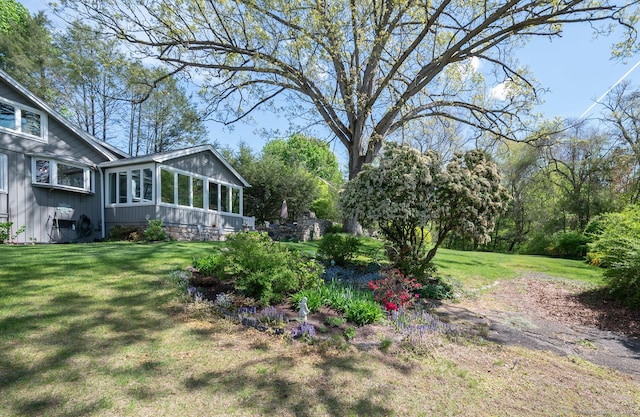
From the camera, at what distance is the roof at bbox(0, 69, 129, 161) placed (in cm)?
1098

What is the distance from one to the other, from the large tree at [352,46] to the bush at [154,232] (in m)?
5.38

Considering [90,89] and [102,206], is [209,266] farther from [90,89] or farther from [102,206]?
[90,89]

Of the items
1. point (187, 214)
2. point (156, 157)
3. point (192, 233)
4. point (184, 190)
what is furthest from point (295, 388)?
point (184, 190)

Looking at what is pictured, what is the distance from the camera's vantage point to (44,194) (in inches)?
464

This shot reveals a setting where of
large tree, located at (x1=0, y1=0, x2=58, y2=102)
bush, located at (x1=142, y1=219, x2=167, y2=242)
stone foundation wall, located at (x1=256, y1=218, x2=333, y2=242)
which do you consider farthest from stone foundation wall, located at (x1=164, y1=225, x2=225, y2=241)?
large tree, located at (x1=0, y1=0, x2=58, y2=102)

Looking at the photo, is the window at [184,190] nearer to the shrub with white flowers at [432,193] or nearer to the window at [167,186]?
the window at [167,186]

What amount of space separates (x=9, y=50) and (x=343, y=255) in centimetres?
2424

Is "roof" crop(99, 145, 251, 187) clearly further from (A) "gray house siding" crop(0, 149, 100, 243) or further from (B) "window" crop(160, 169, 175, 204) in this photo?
(A) "gray house siding" crop(0, 149, 100, 243)

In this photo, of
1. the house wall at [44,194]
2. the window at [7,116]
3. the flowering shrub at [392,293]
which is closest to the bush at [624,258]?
the flowering shrub at [392,293]

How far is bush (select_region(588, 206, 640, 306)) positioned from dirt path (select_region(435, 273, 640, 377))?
33 cm

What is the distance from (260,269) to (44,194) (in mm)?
11803

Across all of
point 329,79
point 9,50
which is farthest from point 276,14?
point 9,50

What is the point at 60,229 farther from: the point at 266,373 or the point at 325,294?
the point at 266,373

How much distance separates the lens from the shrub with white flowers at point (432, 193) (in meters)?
6.20
